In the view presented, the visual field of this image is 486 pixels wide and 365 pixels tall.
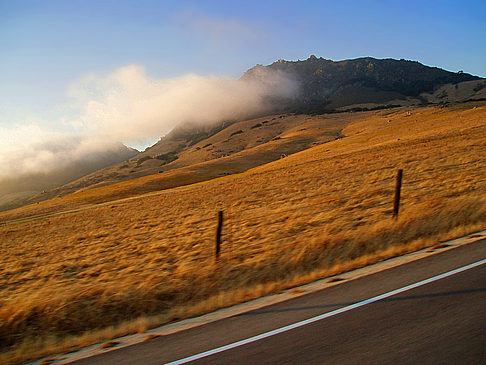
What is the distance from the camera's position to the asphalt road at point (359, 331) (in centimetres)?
410

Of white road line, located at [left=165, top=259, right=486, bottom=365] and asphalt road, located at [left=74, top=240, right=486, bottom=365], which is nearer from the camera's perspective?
asphalt road, located at [left=74, top=240, right=486, bottom=365]

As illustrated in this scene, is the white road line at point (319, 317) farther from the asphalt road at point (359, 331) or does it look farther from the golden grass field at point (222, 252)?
the golden grass field at point (222, 252)

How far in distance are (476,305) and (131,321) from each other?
6.06m

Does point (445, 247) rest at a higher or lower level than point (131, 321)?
higher

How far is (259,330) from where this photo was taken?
5.09 meters

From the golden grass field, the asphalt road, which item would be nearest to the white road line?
the asphalt road

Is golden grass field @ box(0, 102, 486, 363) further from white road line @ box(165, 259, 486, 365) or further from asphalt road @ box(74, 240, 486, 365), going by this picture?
white road line @ box(165, 259, 486, 365)

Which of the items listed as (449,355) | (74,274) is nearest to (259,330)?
(449,355)

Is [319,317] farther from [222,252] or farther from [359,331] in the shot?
[222,252]

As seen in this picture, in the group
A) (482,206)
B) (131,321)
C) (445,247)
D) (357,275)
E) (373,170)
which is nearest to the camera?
(131,321)

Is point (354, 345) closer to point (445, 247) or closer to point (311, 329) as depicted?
point (311, 329)

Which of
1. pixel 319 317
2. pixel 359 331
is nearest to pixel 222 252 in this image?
pixel 319 317

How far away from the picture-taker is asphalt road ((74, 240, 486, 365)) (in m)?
4.10

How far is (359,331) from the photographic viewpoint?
464 cm
